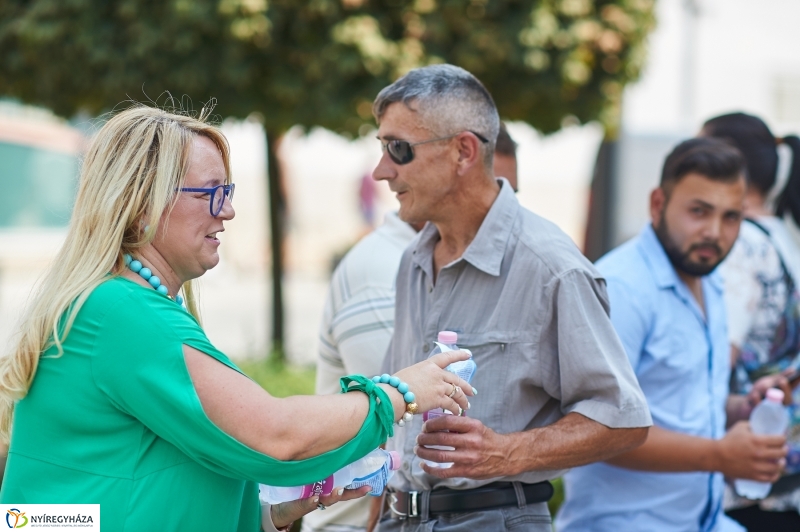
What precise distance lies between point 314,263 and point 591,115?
13830 mm

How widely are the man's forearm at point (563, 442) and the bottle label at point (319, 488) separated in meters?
0.52

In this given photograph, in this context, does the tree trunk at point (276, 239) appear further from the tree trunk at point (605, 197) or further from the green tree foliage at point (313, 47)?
the tree trunk at point (605, 197)

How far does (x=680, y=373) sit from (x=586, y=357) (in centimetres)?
90

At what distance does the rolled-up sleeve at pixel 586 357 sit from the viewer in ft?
8.54

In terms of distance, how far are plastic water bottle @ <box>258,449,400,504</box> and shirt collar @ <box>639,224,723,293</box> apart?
58.3 inches

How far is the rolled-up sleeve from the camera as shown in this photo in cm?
260

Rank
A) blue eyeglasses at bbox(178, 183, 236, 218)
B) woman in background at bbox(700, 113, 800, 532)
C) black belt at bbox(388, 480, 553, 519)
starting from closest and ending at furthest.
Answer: blue eyeglasses at bbox(178, 183, 236, 218) → black belt at bbox(388, 480, 553, 519) → woman in background at bbox(700, 113, 800, 532)

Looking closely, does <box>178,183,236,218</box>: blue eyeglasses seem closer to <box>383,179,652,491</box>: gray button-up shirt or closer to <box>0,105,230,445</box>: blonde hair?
<box>0,105,230,445</box>: blonde hair

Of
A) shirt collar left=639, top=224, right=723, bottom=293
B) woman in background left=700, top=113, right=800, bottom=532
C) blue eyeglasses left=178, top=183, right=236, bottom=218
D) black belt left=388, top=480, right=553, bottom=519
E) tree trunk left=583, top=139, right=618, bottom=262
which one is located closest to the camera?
blue eyeglasses left=178, top=183, right=236, bottom=218

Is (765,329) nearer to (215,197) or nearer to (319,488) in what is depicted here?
(319,488)

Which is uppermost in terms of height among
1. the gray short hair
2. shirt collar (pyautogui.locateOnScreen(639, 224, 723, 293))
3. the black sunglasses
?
the gray short hair

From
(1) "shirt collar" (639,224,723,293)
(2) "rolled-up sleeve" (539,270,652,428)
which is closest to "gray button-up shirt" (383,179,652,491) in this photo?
(2) "rolled-up sleeve" (539,270,652,428)

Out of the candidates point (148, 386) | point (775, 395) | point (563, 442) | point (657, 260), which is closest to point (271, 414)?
point (148, 386)

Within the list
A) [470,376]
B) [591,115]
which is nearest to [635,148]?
[591,115]
